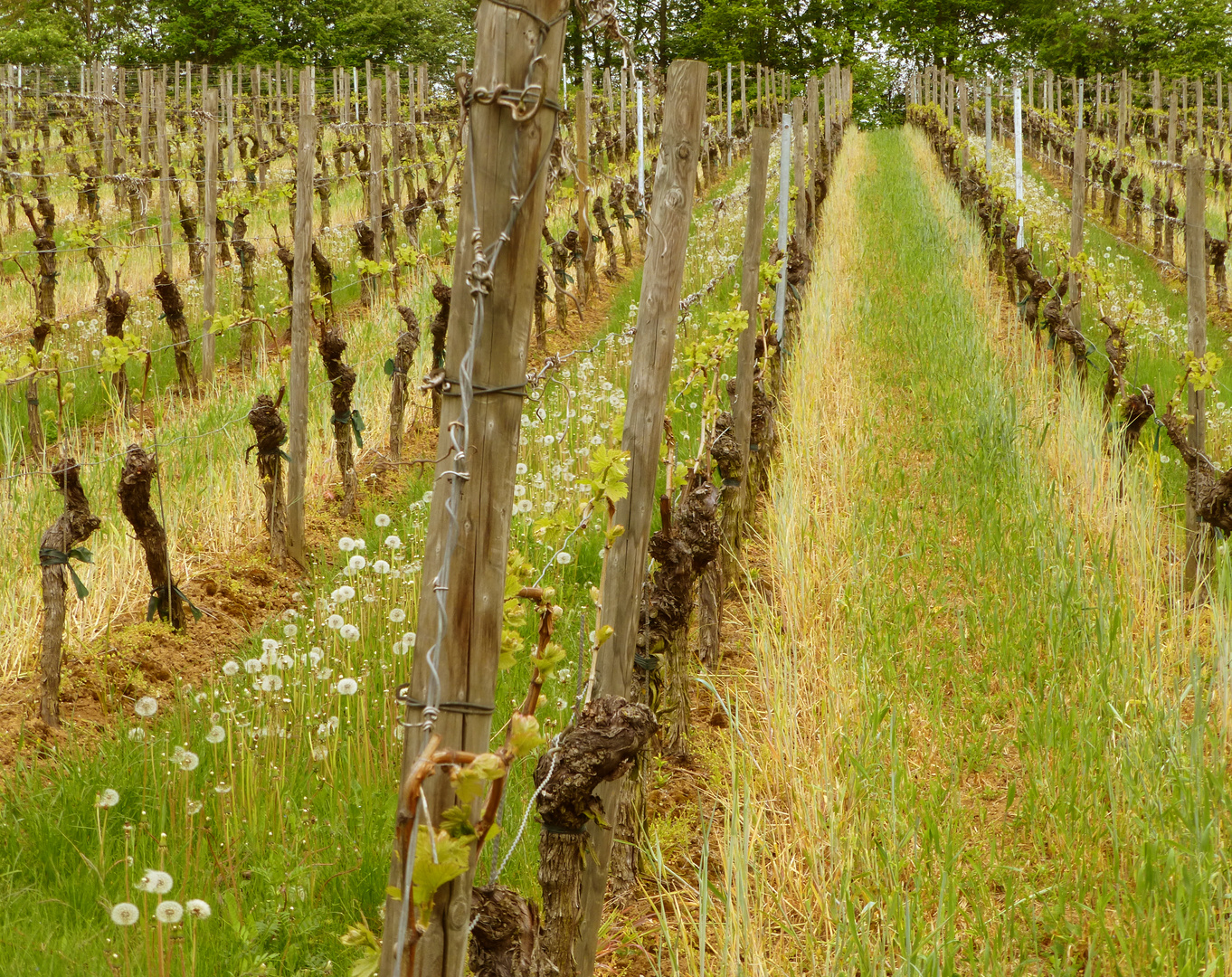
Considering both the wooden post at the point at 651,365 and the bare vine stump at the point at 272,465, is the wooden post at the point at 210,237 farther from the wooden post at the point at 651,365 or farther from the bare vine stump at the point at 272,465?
the wooden post at the point at 651,365

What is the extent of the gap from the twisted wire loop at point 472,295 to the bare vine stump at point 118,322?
6935mm

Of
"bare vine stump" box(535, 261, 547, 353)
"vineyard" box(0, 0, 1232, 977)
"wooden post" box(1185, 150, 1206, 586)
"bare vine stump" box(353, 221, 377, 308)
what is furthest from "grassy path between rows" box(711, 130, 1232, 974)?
"bare vine stump" box(353, 221, 377, 308)

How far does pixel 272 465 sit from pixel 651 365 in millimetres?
3356

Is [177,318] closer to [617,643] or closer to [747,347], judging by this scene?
[747,347]

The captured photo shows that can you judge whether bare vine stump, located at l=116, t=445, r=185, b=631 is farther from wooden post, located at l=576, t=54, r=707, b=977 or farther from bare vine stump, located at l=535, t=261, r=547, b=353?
bare vine stump, located at l=535, t=261, r=547, b=353

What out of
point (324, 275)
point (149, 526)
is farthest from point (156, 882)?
point (324, 275)

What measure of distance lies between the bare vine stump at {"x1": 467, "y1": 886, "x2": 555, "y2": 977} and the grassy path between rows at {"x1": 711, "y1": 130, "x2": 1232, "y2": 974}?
1.53 ft

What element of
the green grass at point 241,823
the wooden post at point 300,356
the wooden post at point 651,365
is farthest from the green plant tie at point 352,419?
the wooden post at point 651,365

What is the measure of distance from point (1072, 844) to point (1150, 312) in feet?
31.4

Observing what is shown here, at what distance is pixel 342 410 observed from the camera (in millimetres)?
6629

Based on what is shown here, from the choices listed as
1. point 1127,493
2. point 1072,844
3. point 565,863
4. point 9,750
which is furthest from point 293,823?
point 1127,493

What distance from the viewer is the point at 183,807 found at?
3072 mm

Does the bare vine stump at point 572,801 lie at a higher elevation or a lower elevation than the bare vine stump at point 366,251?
lower

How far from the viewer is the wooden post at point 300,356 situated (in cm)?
582
